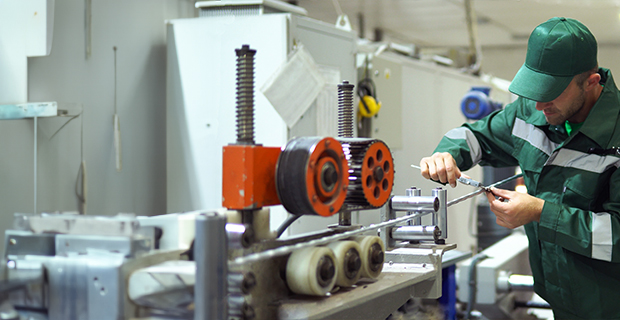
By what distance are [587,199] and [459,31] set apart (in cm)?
471

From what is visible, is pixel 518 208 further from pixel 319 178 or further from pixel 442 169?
pixel 319 178

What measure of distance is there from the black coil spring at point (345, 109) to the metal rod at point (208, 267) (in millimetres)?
485

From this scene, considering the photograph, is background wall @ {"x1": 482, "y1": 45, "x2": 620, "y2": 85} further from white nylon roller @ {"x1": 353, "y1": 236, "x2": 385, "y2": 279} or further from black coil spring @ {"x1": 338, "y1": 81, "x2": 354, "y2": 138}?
white nylon roller @ {"x1": 353, "y1": 236, "x2": 385, "y2": 279}

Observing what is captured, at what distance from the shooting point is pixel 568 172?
128 centimetres

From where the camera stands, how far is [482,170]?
12.2 ft

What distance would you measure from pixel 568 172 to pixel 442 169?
28 centimetres

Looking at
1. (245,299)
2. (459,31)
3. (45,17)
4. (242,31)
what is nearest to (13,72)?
(45,17)

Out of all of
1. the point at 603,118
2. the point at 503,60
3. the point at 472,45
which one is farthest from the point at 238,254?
the point at 503,60

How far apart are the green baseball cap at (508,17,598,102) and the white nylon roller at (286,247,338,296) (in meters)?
0.62

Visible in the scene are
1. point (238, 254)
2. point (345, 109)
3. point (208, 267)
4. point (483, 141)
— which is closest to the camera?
point (208, 267)

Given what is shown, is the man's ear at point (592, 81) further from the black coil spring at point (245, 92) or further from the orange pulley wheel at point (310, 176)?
the black coil spring at point (245, 92)

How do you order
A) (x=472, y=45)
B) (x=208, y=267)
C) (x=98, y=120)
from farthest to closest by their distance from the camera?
(x=472, y=45) → (x=98, y=120) → (x=208, y=267)

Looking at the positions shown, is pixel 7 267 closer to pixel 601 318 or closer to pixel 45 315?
pixel 45 315

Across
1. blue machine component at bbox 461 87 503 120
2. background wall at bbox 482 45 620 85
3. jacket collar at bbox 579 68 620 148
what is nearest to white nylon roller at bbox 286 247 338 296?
jacket collar at bbox 579 68 620 148
